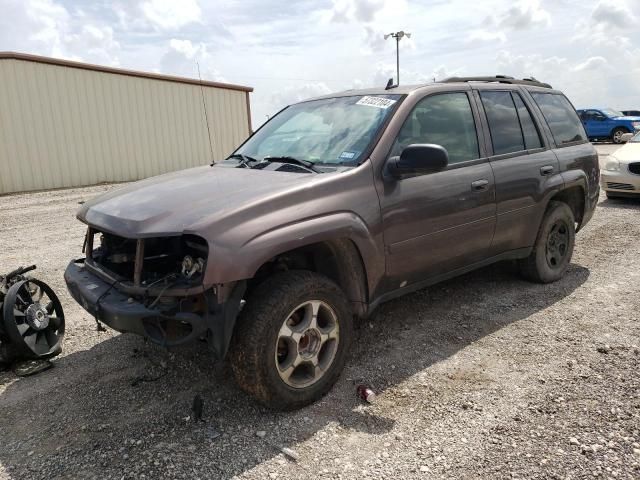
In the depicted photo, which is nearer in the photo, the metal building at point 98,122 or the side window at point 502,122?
the side window at point 502,122

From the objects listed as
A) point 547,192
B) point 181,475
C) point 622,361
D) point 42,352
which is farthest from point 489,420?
point 42,352

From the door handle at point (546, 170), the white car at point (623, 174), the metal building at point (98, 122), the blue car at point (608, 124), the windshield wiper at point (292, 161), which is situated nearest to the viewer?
the windshield wiper at point (292, 161)

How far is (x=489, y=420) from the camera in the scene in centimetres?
289

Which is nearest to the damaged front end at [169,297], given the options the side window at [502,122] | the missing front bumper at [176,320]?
the missing front bumper at [176,320]

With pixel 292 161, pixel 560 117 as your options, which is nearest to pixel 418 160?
pixel 292 161

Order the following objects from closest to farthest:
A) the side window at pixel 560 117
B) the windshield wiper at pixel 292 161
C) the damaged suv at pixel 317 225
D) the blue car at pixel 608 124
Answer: the damaged suv at pixel 317 225
the windshield wiper at pixel 292 161
the side window at pixel 560 117
the blue car at pixel 608 124

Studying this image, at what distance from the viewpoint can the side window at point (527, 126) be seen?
4.59m

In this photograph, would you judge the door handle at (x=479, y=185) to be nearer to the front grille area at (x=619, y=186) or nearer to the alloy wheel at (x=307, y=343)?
the alloy wheel at (x=307, y=343)

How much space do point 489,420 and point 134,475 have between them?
1.88 meters

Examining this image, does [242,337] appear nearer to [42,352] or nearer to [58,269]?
[42,352]

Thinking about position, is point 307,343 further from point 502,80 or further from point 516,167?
point 502,80

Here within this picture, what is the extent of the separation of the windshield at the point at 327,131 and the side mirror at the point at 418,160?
24 centimetres

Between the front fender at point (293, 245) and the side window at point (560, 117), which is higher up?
the side window at point (560, 117)

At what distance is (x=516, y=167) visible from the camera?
433 centimetres
